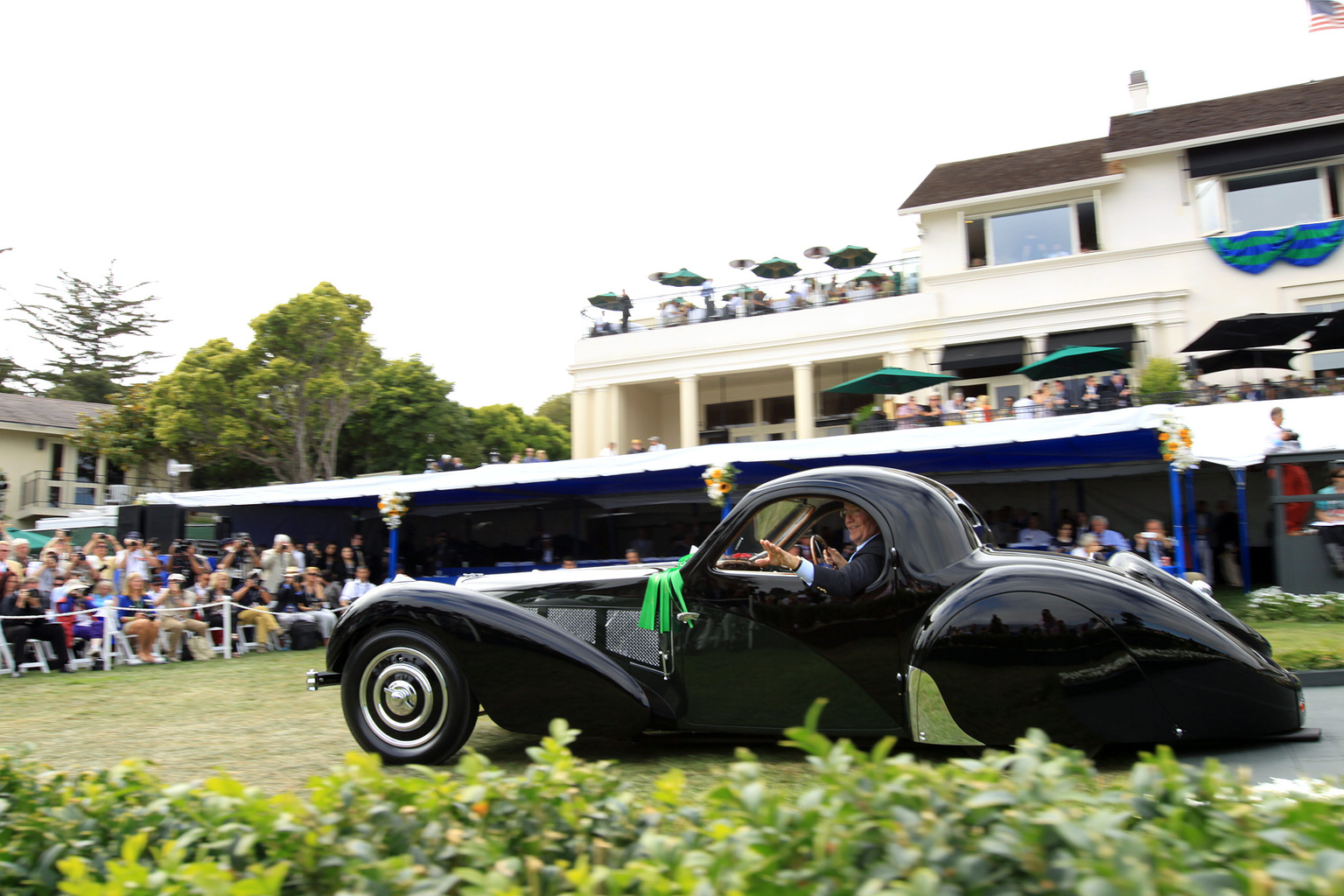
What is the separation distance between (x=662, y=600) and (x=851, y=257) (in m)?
23.4

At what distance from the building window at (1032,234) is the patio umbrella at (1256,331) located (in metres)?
6.14

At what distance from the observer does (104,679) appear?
10.0m

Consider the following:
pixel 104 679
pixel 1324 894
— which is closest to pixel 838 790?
pixel 1324 894

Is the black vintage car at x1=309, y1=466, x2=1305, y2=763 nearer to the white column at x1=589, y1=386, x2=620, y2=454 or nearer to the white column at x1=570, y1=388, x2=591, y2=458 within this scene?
the white column at x1=589, y1=386, x2=620, y2=454

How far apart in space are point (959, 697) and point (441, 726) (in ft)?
8.67

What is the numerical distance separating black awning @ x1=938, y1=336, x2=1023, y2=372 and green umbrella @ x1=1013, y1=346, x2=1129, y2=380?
16.3 ft

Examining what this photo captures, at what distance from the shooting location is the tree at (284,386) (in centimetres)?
3241

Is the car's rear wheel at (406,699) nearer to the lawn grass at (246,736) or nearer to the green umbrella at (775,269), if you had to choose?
the lawn grass at (246,736)

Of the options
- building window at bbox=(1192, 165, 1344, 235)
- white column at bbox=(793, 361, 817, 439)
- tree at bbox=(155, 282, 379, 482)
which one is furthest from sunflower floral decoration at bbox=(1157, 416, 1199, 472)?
tree at bbox=(155, 282, 379, 482)

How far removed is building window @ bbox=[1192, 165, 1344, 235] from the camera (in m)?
21.5

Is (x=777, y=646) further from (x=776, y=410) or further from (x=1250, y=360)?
(x=776, y=410)

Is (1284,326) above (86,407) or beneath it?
beneath

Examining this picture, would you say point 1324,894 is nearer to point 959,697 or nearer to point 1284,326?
point 959,697

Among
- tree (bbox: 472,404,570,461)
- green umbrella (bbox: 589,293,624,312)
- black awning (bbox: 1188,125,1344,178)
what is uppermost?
black awning (bbox: 1188,125,1344,178)
